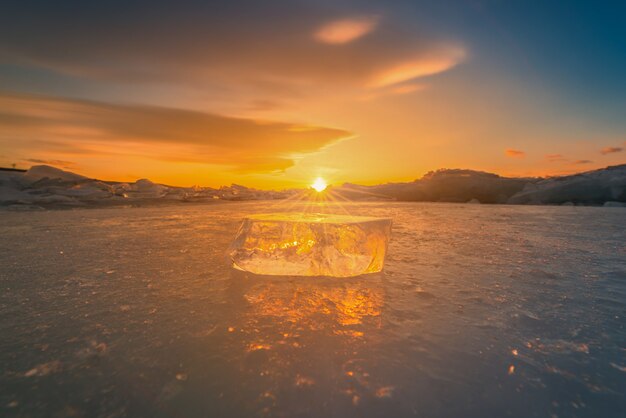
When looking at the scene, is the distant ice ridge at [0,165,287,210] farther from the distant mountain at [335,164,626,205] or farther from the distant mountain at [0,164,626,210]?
the distant mountain at [335,164,626,205]

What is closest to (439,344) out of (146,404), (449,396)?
(449,396)

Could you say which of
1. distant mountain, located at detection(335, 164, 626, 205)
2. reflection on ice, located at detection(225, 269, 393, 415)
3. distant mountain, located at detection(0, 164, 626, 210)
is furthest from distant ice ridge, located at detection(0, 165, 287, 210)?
distant mountain, located at detection(335, 164, 626, 205)

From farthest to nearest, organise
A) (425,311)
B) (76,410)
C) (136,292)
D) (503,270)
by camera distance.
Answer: (503,270) < (136,292) < (425,311) < (76,410)

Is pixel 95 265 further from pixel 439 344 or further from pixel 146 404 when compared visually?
pixel 439 344

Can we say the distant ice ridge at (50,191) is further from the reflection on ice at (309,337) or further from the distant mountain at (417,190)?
the reflection on ice at (309,337)

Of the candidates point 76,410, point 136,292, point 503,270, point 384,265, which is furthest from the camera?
point 384,265

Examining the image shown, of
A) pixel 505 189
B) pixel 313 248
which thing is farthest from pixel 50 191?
pixel 505 189
